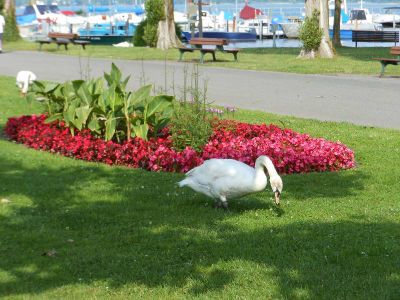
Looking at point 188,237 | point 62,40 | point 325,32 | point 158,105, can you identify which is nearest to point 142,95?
point 158,105

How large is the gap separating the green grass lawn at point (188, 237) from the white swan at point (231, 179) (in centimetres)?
26

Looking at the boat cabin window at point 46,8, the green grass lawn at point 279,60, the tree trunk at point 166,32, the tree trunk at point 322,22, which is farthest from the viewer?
the boat cabin window at point 46,8

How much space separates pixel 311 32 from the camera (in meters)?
26.8

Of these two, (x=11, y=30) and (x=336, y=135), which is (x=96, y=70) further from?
(x=11, y=30)

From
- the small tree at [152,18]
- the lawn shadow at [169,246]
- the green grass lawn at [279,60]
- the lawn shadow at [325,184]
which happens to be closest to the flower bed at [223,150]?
the lawn shadow at [325,184]

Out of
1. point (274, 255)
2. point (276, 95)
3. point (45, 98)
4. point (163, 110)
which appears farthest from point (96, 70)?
point (274, 255)

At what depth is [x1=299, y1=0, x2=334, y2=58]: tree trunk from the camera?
26.9 m

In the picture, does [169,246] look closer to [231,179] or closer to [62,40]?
[231,179]

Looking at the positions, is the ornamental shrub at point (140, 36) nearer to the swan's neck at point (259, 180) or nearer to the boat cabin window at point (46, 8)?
the swan's neck at point (259, 180)

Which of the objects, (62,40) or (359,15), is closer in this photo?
(62,40)

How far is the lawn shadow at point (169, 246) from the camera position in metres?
5.77

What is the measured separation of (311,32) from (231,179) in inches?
793

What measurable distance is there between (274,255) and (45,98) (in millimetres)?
6600

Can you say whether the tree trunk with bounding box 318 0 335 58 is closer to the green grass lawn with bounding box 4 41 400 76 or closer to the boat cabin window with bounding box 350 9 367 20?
the green grass lawn with bounding box 4 41 400 76
